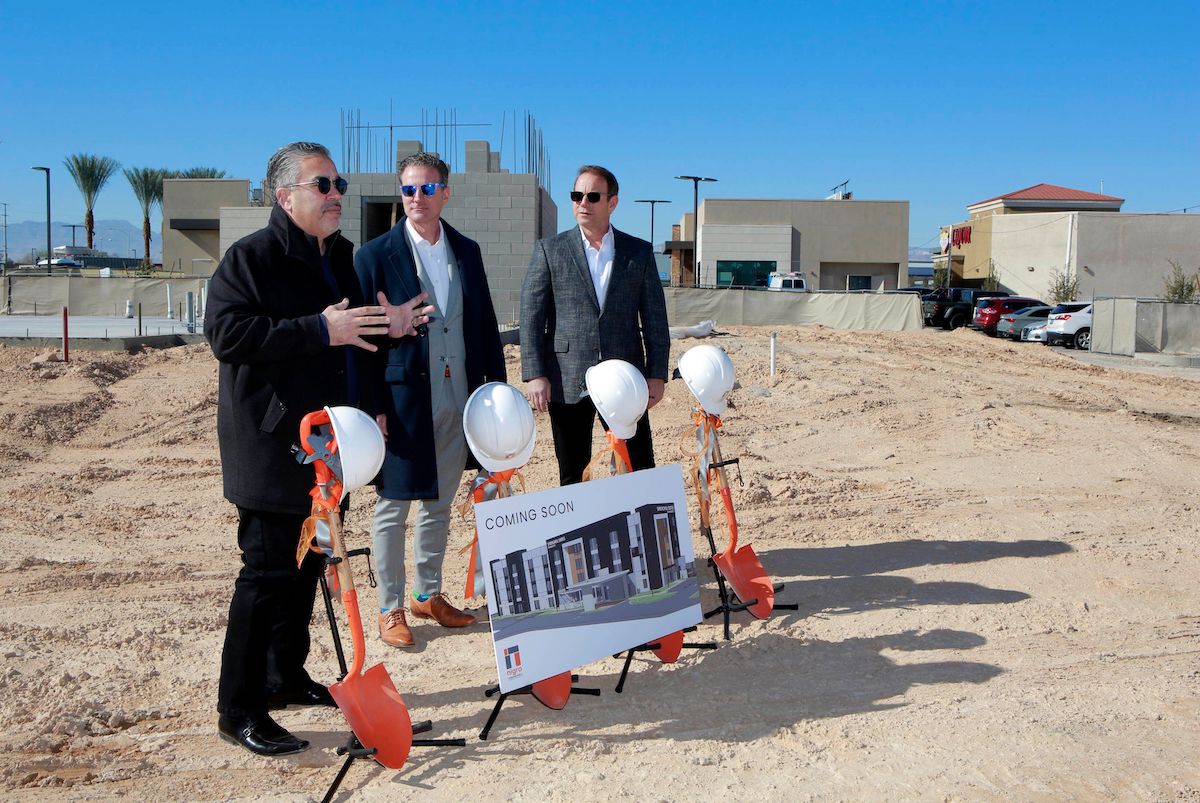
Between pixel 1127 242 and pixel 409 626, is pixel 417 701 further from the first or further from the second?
pixel 1127 242

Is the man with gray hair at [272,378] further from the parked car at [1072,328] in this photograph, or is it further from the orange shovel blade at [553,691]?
the parked car at [1072,328]

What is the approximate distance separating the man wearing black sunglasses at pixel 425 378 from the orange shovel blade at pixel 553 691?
36.3 inches

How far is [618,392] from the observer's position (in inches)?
161

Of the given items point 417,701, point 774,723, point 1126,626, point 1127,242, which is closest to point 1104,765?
point 774,723

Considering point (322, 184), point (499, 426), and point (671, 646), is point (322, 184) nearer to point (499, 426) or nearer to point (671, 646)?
point (499, 426)

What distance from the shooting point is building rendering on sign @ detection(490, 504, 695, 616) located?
11.4 feet

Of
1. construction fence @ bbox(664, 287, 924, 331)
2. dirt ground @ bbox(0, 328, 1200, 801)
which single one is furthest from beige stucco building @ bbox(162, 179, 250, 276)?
dirt ground @ bbox(0, 328, 1200, 801)

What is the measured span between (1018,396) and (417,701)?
11190 mm

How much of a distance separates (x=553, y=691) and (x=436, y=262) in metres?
2.01

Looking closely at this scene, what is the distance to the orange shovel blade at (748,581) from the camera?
15.0ft

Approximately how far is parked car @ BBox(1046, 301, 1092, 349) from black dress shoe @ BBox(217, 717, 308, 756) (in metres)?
26.3

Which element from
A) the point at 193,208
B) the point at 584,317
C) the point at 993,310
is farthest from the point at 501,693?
Result: the point at 193,208

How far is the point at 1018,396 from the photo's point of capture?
13.0 meters

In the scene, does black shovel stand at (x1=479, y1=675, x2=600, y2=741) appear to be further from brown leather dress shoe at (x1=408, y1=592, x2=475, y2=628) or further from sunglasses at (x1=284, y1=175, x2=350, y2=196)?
sunglasses at (x1=284, y1=175, x2=350, y2=196)
